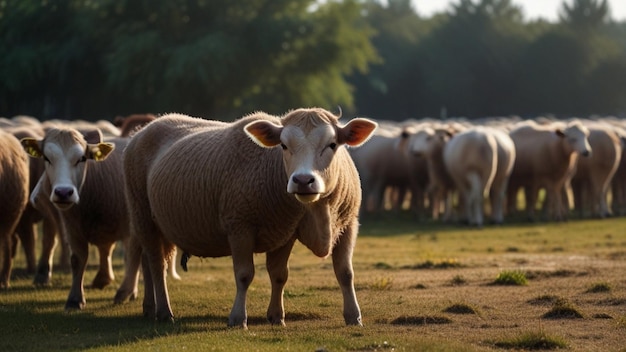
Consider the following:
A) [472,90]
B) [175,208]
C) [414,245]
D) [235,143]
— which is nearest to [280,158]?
[235,143]

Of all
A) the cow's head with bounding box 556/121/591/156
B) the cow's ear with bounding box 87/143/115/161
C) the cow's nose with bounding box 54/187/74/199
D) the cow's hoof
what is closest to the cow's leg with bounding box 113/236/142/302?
the cow's hoof

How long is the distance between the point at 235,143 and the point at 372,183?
23.0 m

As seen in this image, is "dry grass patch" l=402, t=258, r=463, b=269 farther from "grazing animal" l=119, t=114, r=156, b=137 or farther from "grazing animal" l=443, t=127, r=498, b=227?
"grazing animal" l=443, t=127, r=498, b=227

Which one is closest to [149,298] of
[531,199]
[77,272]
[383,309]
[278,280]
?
[77,272]

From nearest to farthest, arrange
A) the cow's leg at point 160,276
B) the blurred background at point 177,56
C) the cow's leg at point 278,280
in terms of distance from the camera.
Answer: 1. the cow's leg at point 278,280
2. the cow's leg at point 160,276
3. the blurred background at point 177,56

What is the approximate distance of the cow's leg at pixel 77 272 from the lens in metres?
13.2

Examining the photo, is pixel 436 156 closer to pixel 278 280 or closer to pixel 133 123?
pixel 133 123

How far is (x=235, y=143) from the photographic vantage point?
11219 mm

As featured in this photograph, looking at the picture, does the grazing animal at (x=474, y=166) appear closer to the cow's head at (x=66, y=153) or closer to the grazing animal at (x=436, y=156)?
the grazing animal at (x=436, y=156)

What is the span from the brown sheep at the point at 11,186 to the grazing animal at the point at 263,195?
11.4 ft

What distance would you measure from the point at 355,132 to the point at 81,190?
445cm

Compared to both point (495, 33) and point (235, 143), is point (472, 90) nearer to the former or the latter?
point (495, 33)

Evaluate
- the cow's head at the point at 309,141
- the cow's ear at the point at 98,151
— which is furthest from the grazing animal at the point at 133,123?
Answer: the cow's head at the point at 309,141

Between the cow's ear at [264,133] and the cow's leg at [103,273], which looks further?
the cow's leg at [103,273]
